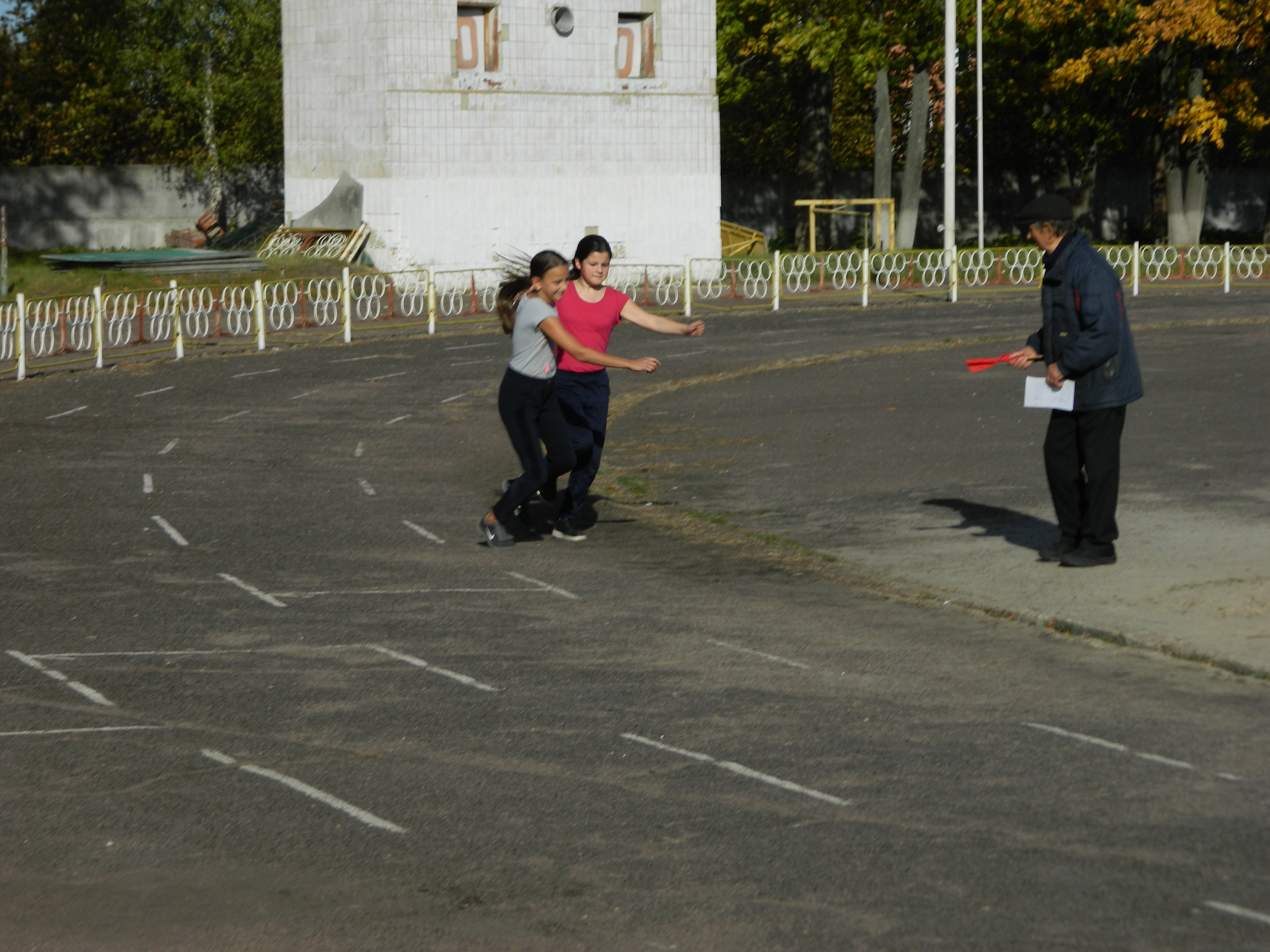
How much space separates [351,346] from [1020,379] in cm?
1049

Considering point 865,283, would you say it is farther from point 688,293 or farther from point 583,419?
point 583,419

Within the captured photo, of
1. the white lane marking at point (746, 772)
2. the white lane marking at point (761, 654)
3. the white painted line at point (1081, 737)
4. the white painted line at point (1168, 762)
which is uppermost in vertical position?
the white lane marking at point (761, 654)

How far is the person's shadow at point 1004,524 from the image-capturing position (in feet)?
34.4

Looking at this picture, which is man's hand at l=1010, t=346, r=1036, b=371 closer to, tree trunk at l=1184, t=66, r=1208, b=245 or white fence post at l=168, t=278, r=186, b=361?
white fence post at l=168, t=278, r=186, b=361

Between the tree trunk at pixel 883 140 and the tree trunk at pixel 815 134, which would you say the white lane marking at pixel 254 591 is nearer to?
the tree trunk at pixel 883 140

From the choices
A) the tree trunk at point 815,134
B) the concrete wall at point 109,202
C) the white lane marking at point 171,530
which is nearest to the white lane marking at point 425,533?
the white lane marking at point 171,530

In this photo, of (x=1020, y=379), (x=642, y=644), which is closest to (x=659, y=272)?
(x=1020, y=379)

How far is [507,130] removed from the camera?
128 ft

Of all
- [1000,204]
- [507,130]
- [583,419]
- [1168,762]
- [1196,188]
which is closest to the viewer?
[1168,762]

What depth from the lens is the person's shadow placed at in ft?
34.4

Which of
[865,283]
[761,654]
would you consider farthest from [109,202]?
[761,654]

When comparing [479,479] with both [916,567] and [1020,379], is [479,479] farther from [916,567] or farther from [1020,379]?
[1020,379]

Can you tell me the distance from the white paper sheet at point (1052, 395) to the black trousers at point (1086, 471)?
Result: 9 cm

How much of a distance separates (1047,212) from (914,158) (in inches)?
1610
